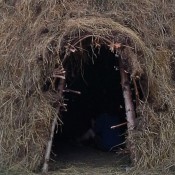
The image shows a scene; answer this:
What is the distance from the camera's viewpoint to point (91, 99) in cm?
945

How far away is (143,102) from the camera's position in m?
6.83

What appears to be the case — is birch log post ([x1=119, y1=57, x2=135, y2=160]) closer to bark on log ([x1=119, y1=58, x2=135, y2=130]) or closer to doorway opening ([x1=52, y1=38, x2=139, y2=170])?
bark on log ([x1=119, y1=58, x2=135, y2=130])

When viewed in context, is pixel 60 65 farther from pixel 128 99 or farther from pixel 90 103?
pixel 90 103

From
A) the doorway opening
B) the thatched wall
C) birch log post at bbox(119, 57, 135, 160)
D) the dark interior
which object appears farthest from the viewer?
the dark interior

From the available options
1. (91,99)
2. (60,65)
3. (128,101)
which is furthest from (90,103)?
(60,65)

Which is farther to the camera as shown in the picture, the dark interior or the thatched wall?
the dark interior

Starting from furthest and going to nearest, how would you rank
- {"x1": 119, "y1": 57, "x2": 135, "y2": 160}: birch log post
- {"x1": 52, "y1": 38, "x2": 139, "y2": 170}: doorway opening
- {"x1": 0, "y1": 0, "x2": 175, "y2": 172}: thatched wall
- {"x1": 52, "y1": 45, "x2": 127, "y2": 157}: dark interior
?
{"x1": 52, "y1": 45, "x2": 127, "y2": 157}: dark interior → {"x1": 52, "y1": 38, "x2": 139, "y2": 170}: doorway opening → {"x1": 119, "y1": 57, "x2": 135, "y2": 160}: birch log post → {"x1": 0, "y1": 0, "x2": 175, "y2": 172}: thatched wall

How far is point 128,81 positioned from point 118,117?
6.32 ft

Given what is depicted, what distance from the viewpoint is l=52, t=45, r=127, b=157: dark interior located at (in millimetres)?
9000

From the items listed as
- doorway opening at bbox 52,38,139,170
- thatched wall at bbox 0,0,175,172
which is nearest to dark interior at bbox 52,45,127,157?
doorway opening at bbox 52,38,139,170

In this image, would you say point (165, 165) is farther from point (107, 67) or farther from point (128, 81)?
point (107, 67)

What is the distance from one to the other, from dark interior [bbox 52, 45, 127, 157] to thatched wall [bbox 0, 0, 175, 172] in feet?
5.61

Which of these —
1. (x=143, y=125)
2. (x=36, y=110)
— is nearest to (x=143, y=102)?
(x=143, y=125)

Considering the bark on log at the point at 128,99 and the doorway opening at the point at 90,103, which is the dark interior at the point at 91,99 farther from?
the bark on log at the point at 128,99
